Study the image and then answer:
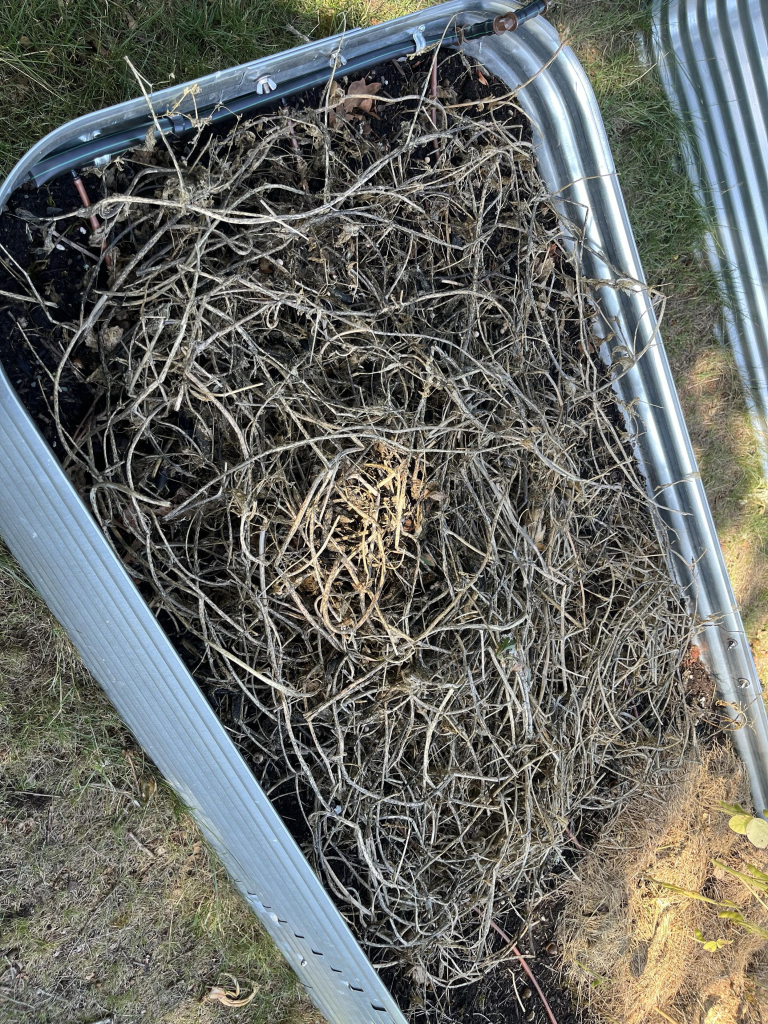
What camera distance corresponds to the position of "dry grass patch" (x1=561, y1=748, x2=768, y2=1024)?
173 centimetres

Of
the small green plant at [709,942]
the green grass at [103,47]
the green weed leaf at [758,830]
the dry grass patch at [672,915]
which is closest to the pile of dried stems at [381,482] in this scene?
the dry grass patch at [672,915]

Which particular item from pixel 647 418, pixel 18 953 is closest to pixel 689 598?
pixel 647 418

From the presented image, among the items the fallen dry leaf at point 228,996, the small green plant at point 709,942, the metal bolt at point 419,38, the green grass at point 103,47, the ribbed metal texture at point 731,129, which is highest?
the green grass at point 103,47

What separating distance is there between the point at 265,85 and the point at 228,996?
1946 millimetres

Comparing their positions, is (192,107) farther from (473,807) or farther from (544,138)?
(473,807)

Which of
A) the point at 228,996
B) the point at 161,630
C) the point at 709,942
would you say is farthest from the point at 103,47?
the point at 709,942

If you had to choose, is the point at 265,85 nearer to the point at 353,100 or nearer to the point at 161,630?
the point at 353,100

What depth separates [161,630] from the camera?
1115 millimetres

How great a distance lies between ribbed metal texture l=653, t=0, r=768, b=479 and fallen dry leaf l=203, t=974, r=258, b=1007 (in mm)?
2194

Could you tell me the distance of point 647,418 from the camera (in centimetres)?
174

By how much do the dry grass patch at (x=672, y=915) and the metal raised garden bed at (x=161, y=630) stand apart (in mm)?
358

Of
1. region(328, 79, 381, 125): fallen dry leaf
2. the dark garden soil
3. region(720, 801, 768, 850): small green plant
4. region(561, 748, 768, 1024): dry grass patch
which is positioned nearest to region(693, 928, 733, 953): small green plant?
region(561, 748, 768, 1024): dry grass patch

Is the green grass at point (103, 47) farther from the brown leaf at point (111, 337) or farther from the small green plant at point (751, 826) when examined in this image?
the small green plant at point (751, 826)

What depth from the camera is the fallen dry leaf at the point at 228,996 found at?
161cm
